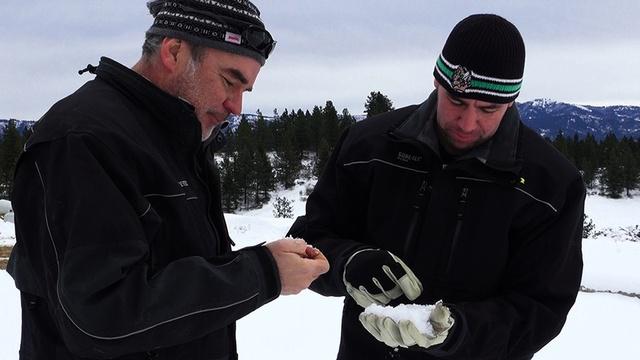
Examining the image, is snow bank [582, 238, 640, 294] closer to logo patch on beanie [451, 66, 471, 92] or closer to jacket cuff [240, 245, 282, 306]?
logo patch on beanie [451, 66, 471, 92]

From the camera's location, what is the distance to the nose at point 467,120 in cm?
222

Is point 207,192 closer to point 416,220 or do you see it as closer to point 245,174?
point 416,220

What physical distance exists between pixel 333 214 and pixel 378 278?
0.47 meters

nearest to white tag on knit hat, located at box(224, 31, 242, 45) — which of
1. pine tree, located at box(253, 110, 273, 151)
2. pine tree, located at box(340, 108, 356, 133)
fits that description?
pine tree, located at box(340, 108, 356, 133)

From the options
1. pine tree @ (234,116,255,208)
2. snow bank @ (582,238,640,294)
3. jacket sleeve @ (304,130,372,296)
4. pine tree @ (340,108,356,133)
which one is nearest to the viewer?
jacket sleeve @ (304,130,372,296)

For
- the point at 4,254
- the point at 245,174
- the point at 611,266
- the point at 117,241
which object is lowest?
the point at 245,174

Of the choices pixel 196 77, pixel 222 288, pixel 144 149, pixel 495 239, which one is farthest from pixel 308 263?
pixel 495 239

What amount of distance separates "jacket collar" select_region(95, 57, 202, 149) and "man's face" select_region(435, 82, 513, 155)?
1.11 meters

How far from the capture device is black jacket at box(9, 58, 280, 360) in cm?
134

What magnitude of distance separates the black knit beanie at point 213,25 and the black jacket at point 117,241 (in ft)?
0.73

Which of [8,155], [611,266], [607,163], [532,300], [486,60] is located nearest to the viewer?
[486,60]

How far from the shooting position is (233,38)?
185 centimetres

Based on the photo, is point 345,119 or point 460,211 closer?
point 460,211

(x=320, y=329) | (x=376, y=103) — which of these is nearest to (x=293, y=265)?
(x=320, y=329)
